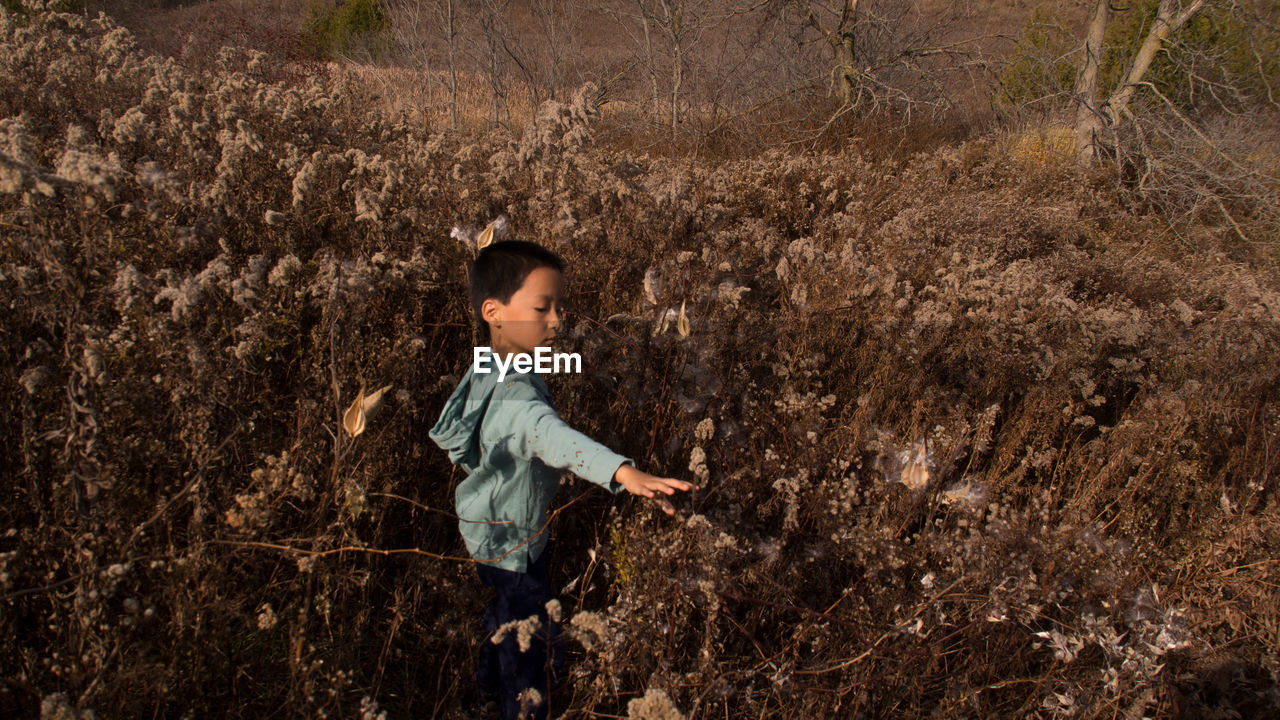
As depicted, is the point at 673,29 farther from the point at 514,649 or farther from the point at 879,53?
the point at 514,649

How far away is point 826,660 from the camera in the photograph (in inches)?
70.5

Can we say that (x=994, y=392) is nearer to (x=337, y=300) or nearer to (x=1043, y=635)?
(x=1043, y=635)

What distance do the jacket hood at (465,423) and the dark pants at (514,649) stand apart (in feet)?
1.09

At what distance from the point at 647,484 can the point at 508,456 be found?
48 centimetres

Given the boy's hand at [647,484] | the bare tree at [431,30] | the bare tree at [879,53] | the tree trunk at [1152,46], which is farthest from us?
the bare tree at [879,53]

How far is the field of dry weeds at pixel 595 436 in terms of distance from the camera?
60.7 inches

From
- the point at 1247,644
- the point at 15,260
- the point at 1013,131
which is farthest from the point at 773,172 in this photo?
the point at 1013,131

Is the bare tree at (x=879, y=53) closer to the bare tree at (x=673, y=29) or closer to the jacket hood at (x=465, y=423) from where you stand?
the bare tree at (x=673, y=29)

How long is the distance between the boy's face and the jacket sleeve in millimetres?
123

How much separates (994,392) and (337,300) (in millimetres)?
2894

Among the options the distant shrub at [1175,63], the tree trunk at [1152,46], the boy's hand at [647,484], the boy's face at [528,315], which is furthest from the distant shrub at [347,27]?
the boy's hand at [647,484]

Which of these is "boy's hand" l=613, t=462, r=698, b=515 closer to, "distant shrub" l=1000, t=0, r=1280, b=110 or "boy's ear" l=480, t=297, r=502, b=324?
"boy's ear" l=480, t=297, r=502, b=324

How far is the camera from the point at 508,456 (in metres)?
1.73

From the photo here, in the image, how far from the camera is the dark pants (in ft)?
5.82
